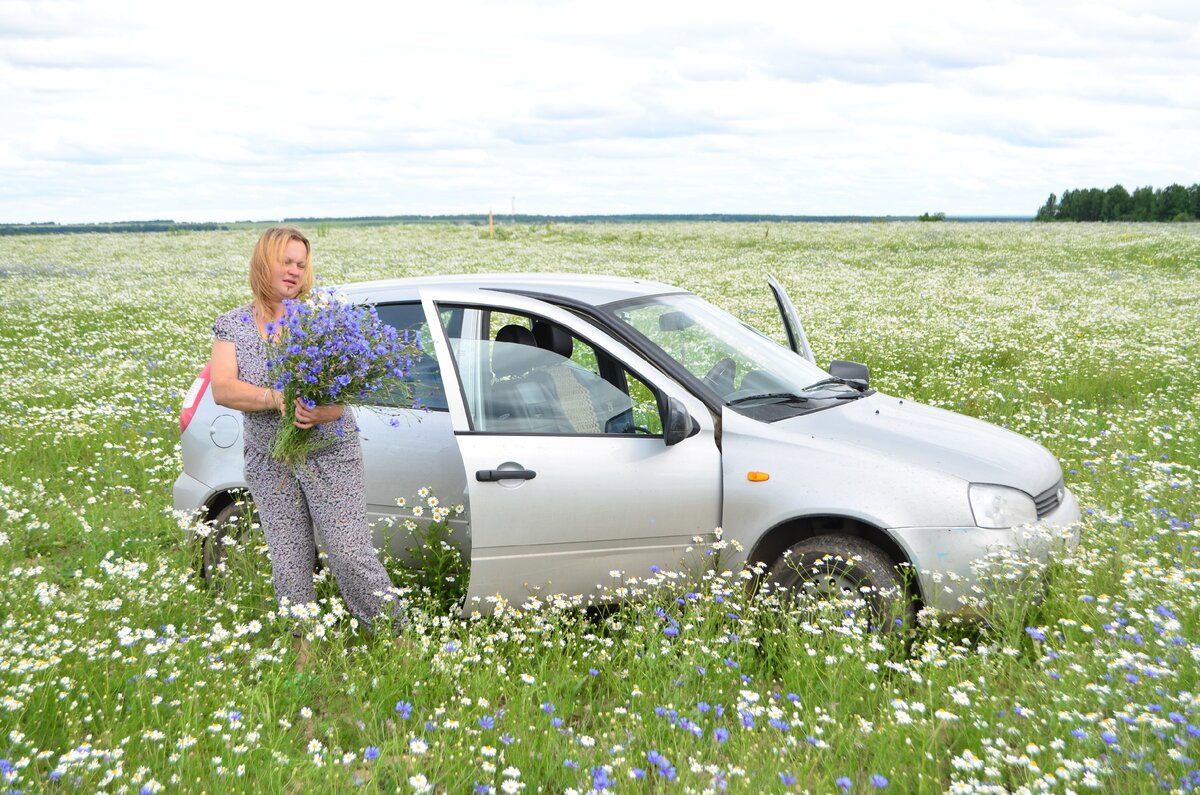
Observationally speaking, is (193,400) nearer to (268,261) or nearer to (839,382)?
(268,261)

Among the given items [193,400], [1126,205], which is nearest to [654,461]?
[193,400]

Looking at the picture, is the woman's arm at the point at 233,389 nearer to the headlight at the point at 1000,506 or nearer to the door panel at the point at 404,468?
the door panel at the point at 404,468

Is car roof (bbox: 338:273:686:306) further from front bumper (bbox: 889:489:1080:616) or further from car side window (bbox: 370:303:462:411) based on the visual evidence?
front bumper (bbox: 889:489:1080:616)

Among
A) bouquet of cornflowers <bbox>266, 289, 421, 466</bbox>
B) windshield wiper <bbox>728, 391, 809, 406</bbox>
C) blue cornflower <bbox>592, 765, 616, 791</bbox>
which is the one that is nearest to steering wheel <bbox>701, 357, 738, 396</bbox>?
windshield wiper <bbox>728, 391, 809, 406</bbox>

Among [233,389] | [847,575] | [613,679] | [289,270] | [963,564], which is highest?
[289,270]

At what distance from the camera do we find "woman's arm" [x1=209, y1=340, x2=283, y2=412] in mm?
4270

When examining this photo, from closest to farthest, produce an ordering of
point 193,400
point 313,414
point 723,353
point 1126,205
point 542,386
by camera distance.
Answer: point 313,414, point 542,386, point 723,353, point 193,400, point 1126,205

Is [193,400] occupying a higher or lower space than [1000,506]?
higher

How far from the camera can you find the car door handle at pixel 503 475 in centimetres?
460

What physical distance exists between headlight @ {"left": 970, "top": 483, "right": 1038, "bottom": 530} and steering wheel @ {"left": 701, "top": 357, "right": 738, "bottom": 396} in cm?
125

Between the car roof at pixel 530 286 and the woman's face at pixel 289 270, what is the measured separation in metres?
0.88

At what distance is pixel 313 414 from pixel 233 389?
411 millimetres

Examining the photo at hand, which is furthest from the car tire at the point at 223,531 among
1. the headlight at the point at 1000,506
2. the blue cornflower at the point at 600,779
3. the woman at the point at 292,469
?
the headlight at the point at 1000,506

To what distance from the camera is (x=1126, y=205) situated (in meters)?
91.7
